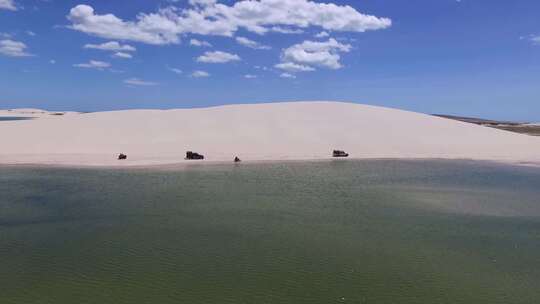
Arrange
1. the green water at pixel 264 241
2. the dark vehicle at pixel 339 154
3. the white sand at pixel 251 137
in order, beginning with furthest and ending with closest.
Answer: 1. the dark vehicle at pixel 339 154
2. the white sand at pixel 251 137
3. the green water at pixel 264 241

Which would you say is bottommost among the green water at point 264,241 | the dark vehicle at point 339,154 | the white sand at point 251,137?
the green water at point 264,241

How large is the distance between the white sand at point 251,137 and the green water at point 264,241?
44.2ft

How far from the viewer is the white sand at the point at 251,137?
128 feet

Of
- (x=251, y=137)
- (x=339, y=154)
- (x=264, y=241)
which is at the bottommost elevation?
(x=264, y=241)

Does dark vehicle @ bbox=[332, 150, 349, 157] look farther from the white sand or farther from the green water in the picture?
the green water

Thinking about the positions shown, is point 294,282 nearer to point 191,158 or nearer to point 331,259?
point 331,259

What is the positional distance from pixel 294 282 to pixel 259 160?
25945 mm

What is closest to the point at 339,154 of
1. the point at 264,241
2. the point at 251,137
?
the point at 251,137

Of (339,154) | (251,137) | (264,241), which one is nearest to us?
(264,241)

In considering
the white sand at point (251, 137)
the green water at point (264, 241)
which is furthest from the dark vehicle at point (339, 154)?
the green water at point (264, 241)

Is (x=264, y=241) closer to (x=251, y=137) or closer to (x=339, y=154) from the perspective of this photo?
(x=339, y=154)

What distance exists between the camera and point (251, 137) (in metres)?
46.2

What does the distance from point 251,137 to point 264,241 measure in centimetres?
3260

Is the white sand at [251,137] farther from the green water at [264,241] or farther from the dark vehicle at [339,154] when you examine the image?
the green water at [264,241]
